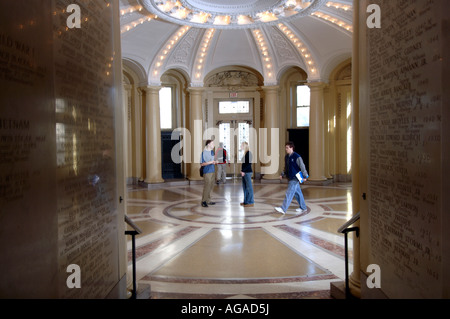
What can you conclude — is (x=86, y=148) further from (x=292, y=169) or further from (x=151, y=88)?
(x=151, y=88)

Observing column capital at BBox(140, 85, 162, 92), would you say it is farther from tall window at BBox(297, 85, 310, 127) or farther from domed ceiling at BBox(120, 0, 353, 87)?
tall window at BBox(297, 85, 310, 127)

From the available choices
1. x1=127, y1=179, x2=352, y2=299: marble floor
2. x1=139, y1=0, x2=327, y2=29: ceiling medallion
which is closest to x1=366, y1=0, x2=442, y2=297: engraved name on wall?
x1=127, y1=179, x2=352, y2=299: marble floor

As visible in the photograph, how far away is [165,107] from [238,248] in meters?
11.2

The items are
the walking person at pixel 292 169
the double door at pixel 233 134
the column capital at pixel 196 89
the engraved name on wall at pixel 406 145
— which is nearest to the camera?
the engraved name on wall at pixel 406 145

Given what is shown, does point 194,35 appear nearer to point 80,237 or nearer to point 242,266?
point 242,266

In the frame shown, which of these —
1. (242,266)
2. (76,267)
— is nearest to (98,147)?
(76,267)

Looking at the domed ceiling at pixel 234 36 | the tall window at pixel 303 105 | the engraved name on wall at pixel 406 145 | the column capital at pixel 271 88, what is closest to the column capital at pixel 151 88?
the domed ceiling at pixel 234 36

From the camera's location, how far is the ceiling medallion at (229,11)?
10859 millimetres

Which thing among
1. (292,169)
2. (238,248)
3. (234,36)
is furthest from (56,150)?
(234,36)

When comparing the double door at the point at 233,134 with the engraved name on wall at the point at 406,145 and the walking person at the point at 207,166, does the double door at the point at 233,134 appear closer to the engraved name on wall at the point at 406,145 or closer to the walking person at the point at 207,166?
the walking person at the point at 207,166

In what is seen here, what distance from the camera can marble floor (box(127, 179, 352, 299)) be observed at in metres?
4.64

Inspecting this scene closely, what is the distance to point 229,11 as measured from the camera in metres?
11.5

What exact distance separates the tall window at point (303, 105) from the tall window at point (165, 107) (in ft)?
18.1
